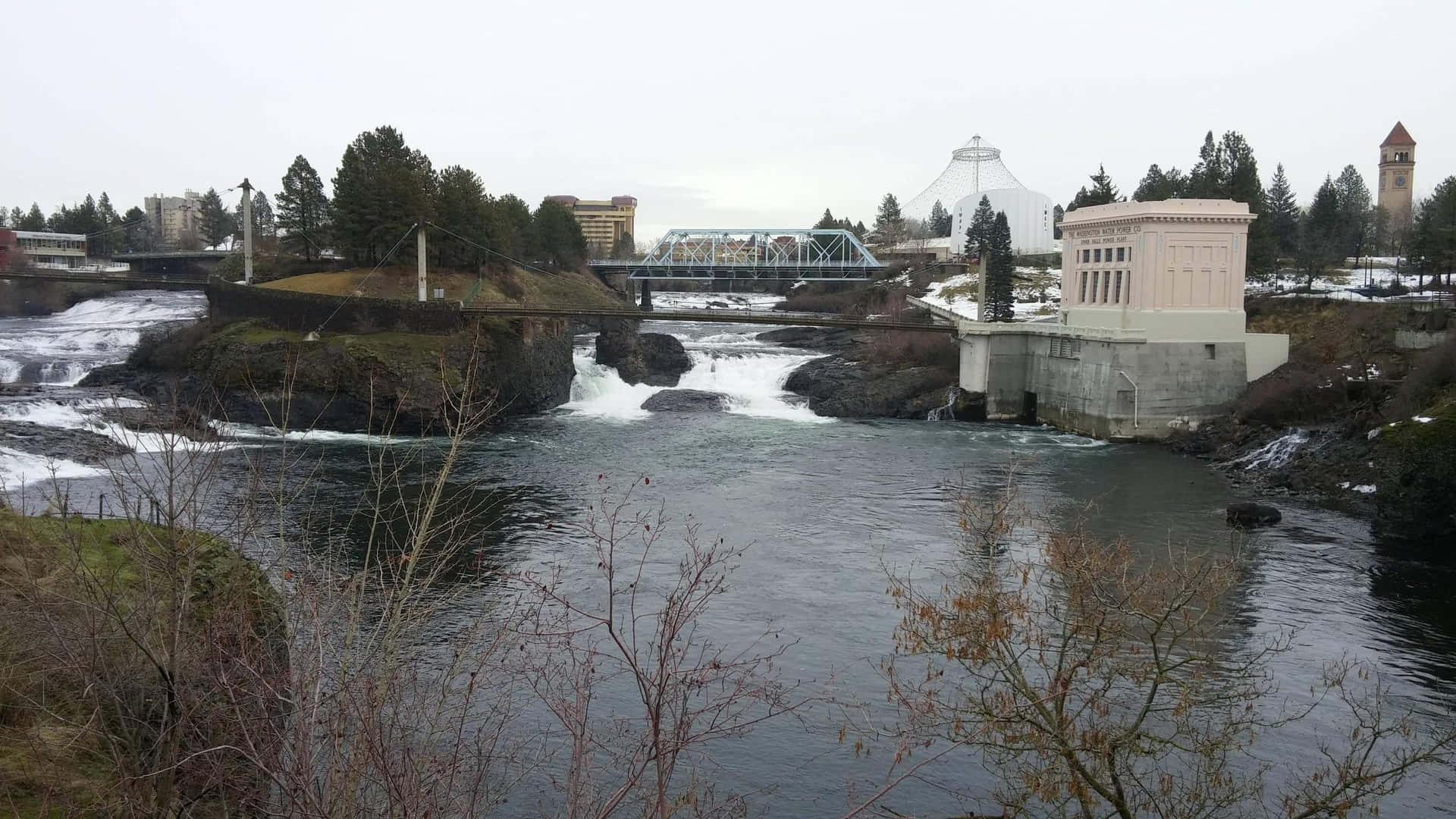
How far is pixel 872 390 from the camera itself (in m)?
55.1

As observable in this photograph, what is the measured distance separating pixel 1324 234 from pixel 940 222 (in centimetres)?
8206

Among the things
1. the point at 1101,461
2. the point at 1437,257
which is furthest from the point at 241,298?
the point at 1437,257

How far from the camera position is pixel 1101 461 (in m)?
40.7

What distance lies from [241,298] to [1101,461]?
40.6 m

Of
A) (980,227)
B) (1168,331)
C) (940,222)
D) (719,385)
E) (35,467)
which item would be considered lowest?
(35,467)

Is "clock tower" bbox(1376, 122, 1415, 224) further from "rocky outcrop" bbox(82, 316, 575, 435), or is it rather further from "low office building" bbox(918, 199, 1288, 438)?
"rocky outcrop" bbox(82, 316, 575, 435)

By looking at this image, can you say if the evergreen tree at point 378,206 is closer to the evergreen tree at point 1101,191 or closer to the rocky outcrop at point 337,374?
the rocky outcrop at point 337,374

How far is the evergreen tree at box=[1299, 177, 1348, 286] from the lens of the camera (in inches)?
3036

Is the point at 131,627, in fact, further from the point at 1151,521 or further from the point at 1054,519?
the point at 1151,521

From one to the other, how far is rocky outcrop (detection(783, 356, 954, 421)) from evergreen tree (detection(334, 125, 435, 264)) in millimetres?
23067

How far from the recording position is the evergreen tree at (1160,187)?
78125mm

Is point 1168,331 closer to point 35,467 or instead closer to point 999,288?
point 999,288

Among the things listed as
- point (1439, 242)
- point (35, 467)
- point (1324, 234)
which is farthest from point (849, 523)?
point (1324, 234)

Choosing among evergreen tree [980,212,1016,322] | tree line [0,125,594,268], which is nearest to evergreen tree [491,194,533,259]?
tree line [0,125,594,268]
